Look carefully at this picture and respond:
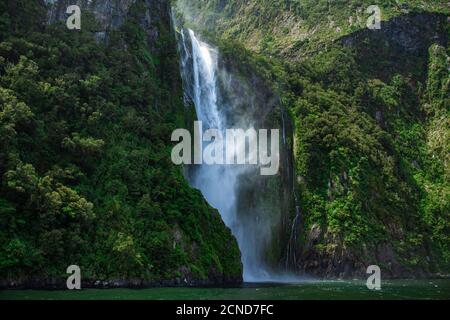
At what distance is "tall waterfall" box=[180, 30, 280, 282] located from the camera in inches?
2344

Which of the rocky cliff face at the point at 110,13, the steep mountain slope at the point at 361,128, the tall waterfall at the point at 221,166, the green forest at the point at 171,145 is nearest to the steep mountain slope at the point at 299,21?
the steep mountain slope at the point at 361,128

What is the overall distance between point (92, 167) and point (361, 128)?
39.0m

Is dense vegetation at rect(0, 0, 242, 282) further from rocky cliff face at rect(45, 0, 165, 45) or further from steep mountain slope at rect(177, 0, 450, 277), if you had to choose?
steep mountain slope at rect(177, 0, 450, 277)

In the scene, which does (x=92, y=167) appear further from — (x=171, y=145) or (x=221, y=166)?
(x=221, y=166)

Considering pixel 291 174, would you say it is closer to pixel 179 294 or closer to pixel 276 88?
pixel 276 88

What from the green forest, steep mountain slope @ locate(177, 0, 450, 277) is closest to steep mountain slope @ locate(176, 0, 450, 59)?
steep mountain slope @ locate(177, 0, 450, 277)

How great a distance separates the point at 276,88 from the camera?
72.8 meters

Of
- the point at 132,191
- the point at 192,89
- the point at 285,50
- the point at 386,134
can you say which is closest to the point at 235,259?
the point at 132,191

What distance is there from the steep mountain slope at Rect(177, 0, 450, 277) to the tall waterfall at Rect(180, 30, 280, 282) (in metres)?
2.71

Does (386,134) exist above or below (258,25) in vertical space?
below

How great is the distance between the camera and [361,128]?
76562 millimetres

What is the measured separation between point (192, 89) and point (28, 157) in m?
22.9

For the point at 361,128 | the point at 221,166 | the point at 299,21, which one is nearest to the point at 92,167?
the point at 221,166

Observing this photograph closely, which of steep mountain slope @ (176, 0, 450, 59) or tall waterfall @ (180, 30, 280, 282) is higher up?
steep mountain slope @ (176, 0, 450, 59)
